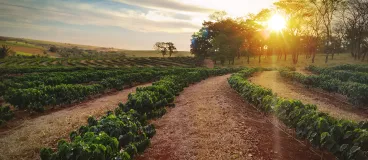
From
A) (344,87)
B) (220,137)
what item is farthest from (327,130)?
(344,87)

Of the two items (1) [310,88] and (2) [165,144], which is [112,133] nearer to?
(2) [165,144]

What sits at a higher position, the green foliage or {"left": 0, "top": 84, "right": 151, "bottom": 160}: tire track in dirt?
the green foliage

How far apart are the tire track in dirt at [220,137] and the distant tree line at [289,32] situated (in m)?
51.3

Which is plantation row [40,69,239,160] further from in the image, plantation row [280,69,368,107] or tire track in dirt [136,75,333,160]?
plantation row [280,69,368,107]

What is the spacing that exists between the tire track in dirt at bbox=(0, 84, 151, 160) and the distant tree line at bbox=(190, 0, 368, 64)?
53.7m

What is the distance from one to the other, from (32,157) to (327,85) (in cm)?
2268

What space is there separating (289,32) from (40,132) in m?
65.9

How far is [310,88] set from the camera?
26.3 meters

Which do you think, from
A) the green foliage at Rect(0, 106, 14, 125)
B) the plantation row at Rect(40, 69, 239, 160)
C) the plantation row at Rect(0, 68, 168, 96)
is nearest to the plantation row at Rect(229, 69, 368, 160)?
the plantation row at Rect(40, 69, 239, 160)

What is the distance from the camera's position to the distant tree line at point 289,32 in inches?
2261

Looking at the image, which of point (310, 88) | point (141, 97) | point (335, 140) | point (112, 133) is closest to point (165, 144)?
point (112, 133)

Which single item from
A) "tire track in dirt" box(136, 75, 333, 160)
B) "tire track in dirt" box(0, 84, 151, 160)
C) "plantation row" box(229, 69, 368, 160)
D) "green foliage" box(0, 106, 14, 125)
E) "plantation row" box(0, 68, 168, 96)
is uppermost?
"plantation row" box(229, 69, 368, 160)

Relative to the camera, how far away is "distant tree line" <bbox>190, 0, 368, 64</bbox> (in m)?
57.4

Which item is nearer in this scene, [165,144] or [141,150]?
[141,150]
